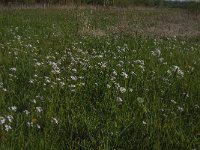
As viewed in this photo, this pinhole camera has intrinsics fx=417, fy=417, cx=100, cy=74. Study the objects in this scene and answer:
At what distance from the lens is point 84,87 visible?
7.41 metres

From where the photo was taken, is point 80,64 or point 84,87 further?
point 80,64

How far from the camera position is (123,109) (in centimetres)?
642

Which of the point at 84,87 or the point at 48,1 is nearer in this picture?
the point at 84,87

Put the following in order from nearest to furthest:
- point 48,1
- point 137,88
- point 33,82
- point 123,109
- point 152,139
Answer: point 152,139 < point 123,109 < point 33,82 < point 137,88 < point 48,1

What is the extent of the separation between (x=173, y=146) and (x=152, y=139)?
0.29 meters

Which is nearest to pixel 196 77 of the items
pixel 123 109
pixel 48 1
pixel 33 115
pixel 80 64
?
pixel 80 64

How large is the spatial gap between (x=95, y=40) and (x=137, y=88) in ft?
23.1

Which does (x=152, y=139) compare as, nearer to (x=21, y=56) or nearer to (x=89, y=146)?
(x=89, y=146)

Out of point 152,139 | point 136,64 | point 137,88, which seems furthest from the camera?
point 136,64

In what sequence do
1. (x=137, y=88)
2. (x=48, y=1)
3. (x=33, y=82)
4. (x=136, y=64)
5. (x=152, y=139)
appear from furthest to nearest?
(x=48, y=1), (x=136, y=64), (x=137, y=88), (x=33, y=82), (x=152, y=139)

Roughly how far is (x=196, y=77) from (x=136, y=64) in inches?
56.2

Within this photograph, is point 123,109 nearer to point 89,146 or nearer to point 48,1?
point 89,146

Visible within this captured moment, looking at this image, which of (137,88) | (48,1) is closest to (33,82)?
(137,88)

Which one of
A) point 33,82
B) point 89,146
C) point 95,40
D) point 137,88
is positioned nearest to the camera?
point 89,146
